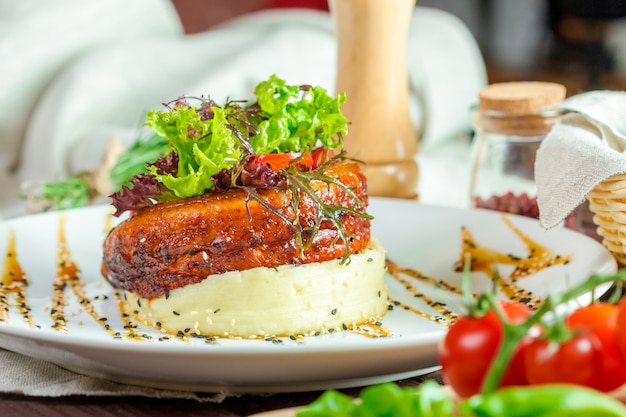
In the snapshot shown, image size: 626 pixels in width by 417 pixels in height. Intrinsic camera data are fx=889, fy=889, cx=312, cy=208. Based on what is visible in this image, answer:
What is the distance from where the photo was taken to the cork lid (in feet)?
8.92

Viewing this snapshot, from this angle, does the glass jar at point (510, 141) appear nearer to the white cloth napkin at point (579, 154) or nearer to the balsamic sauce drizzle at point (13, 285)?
the white cloth napkin at point (579, 154)

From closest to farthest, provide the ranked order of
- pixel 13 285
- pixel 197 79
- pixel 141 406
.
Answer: pixel 141 406 < pixel 13 285 < pixel 197 79

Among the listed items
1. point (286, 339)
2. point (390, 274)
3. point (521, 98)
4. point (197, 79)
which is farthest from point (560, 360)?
point (197, 79)

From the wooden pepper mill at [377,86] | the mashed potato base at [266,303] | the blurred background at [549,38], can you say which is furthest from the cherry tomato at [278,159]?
the blurred background at [549,38]

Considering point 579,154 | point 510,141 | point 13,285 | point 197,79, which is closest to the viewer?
point 579,154

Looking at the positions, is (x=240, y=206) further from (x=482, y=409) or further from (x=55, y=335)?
(x=482, y=409)

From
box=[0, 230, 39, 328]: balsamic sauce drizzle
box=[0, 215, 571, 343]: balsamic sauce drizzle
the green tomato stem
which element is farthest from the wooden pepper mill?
the green tomato stem

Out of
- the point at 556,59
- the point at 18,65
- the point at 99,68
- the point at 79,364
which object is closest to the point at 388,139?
the point at 79,364

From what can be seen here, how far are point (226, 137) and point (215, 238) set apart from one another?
233 millimetres

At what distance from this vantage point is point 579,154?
2.13 meters

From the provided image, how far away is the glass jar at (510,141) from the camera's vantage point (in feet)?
8.96

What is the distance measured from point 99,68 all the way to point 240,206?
2597 mm

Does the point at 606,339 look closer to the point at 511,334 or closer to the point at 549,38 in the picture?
the point at 511,334

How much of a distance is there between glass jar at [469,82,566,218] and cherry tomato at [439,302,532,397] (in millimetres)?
1568
